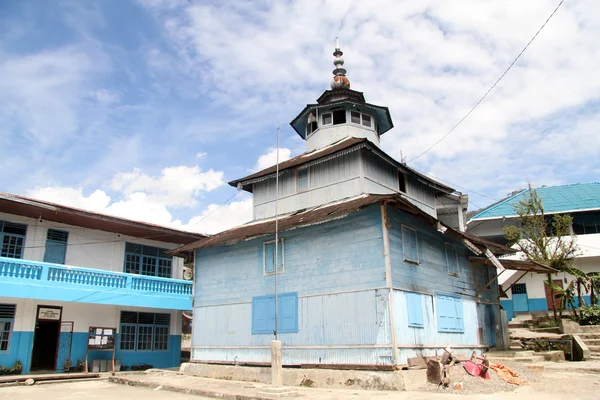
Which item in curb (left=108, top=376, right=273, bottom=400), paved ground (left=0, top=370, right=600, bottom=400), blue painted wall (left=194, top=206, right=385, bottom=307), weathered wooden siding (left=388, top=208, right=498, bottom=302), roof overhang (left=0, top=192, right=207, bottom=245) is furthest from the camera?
roof overhang (left=0, top=192, right=207, bottom=245)

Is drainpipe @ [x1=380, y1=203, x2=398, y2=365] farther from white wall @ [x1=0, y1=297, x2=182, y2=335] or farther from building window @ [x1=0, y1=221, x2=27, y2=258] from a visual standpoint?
building window @ [x1=0, y1=221, x2=27, y2=258]

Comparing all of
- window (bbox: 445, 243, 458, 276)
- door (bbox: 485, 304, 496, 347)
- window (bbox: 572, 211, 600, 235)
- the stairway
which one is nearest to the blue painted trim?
window (bbox: 572, 211, 600, 235)

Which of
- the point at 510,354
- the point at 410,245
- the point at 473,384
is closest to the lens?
the point at 473,384

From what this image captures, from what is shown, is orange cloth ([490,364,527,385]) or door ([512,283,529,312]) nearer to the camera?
orange cloth ([490,364,527,385])

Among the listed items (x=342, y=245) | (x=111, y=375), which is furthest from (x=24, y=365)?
(x=342, y=245)

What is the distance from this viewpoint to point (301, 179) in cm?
1862

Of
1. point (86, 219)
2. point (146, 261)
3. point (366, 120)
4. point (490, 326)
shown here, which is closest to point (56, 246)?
point (86, 219)

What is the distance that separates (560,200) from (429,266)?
24.5m

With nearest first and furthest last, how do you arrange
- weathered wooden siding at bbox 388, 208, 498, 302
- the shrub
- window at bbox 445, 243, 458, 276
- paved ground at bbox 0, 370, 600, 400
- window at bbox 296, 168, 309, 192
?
paved ground at bbox 0, 370, 600, 400 → weathered wooden siding at bbox 388, 208, 498, 302 → window at bbox 445, 243, 458, 276 → window at bbox 296, 168, 309, 192 → the shrub

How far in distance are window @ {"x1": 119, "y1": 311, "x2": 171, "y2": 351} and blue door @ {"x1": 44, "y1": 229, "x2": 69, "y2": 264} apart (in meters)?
3.78

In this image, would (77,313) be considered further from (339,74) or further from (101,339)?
(339,74)

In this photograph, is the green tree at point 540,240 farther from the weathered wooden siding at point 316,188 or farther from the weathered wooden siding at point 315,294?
the weathered wooden siding at point 315,294

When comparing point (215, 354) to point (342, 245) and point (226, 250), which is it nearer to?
point (226, 250)

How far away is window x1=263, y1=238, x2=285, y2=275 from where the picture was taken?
15719mm
